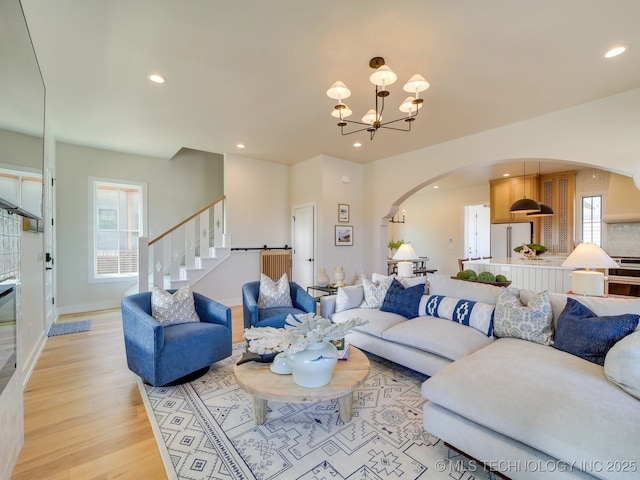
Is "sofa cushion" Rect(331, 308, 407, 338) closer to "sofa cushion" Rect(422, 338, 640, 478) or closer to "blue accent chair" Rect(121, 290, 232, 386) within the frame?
"sofa cushion" Rect(422, 338, 640, 478)

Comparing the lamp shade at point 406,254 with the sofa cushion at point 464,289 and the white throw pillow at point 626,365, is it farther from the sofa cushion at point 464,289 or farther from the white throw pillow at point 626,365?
the white throw pillow at point 626,365

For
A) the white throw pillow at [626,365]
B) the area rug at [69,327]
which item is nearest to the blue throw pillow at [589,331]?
the white throw pillow at [626,365]

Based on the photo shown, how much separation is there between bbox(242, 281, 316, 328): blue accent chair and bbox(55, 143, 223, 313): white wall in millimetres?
3382

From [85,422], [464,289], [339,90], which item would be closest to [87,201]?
[85,422]

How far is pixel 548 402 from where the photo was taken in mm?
1455

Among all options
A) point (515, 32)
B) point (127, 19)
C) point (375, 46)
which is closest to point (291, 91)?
point (375, 46)

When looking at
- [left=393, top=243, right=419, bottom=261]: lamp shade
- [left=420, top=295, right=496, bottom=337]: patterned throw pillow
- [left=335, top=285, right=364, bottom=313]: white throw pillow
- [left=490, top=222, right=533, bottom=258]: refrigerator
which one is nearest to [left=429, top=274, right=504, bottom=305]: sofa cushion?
[left=420, top=295, right=496, bottom=337]: patterned throw pillow

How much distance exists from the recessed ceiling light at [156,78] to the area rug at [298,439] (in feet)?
9.50

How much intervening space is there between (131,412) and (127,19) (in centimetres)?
289

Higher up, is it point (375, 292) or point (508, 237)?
point (508, 237)

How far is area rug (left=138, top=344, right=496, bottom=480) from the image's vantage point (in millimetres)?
1632

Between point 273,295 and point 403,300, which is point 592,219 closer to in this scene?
point 403,300

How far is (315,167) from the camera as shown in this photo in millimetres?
5652

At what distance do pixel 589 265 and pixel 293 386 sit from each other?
2765 mm
